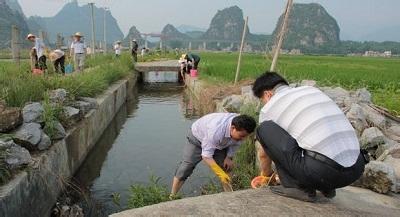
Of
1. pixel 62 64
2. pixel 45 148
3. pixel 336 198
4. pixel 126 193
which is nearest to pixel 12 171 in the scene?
pixel 45 148

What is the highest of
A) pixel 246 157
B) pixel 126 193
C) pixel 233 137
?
pixel 233 137

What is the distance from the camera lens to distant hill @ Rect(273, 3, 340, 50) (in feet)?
381

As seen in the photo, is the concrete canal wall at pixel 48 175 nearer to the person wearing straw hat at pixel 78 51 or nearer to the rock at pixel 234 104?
the rock at pixel 234 104

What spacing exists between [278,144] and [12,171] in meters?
2.68

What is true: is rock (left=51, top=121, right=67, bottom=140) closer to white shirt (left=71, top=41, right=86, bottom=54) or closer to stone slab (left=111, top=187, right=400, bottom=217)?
stone slab (left=111, top=187, right=400, bottom=217)

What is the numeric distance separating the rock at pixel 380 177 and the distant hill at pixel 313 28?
105m

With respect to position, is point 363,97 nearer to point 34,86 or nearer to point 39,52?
point 34,86

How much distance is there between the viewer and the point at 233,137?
431 cm

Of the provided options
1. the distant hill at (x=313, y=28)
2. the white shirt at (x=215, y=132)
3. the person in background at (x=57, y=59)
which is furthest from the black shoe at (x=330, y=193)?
the distant hill at (x=313, y=28)

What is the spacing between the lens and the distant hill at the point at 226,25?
144 meters

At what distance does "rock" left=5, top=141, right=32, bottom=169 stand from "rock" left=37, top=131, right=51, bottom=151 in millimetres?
528

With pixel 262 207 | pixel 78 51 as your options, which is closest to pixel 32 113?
pixel 262 207

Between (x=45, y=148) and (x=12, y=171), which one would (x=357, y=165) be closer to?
(x=12, y=171)

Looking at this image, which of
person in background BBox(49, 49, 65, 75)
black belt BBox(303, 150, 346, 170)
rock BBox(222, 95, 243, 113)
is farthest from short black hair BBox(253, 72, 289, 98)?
person in background BBox(49, 49, 65, 75)
